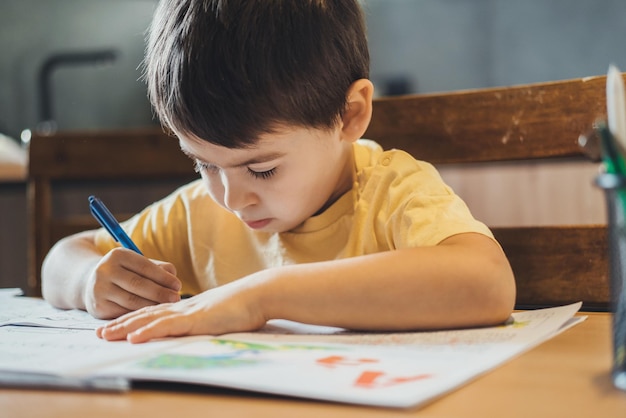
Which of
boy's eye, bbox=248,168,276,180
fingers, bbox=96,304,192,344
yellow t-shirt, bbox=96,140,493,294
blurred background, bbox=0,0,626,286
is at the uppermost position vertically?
blurred background, bbox=0,0,626,286

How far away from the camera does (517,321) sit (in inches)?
27.9

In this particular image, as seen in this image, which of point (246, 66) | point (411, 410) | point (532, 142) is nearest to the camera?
point (411, 410)

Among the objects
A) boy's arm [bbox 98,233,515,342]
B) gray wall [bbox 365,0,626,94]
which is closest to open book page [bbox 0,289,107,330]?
boy's arm [bbox 98,233,515,342]

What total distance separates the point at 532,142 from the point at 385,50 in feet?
6.30

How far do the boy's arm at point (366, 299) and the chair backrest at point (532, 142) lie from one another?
11.2 inches

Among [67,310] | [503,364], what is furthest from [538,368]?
[67,310]

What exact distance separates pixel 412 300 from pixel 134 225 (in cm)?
54

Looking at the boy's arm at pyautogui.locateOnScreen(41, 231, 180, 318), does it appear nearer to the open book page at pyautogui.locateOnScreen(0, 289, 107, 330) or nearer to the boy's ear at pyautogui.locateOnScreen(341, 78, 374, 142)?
the open book page at pyautogui.locateOnScreen(0, 289, 107, 330)

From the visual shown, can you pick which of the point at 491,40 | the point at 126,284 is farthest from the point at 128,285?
the point at 491,40

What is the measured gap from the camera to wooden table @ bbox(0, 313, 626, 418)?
0.42 m

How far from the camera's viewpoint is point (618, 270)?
0.46 m

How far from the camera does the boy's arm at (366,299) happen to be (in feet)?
2.15

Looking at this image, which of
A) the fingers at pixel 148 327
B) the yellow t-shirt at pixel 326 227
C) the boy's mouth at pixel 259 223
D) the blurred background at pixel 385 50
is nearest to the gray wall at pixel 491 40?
the blurred background at pixel 385 50

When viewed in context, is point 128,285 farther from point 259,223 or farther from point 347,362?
point 347,362
